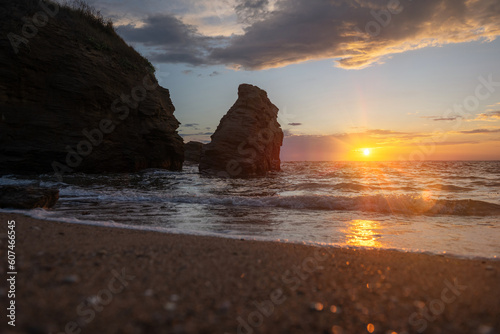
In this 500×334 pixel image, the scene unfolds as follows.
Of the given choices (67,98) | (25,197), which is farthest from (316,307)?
(67,98)

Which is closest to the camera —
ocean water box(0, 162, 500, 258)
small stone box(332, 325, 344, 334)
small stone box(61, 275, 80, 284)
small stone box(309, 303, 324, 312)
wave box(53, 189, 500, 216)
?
small stone box(332, 325, 344, 334)

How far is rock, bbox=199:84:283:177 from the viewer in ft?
88.9

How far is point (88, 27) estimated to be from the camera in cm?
2303

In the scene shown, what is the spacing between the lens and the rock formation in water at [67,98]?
17797 mm

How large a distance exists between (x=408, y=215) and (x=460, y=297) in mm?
6181

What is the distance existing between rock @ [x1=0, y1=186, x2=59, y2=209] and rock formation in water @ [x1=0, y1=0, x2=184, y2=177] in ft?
39.9

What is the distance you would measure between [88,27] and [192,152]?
119ft

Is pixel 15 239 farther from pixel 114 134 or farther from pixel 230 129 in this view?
pixel 230 129

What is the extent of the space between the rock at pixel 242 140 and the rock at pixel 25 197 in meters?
18.3

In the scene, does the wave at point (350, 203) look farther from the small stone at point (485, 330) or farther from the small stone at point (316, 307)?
the small stone at point (316, 307)

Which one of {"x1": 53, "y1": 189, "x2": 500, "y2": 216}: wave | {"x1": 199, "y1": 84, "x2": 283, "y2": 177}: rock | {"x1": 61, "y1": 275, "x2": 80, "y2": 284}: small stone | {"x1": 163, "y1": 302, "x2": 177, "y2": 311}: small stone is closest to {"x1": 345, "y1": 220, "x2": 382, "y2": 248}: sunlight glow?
{"x1": 53, "y1": 189, "x2": 500, "y2": 216}: wave

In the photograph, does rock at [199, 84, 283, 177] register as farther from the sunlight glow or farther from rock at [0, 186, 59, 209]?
the sunlight glow

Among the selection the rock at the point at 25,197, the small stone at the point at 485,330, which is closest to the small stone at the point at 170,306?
the small stone at the point at 485,330

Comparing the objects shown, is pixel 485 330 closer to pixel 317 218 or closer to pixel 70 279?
pixel 70 279
